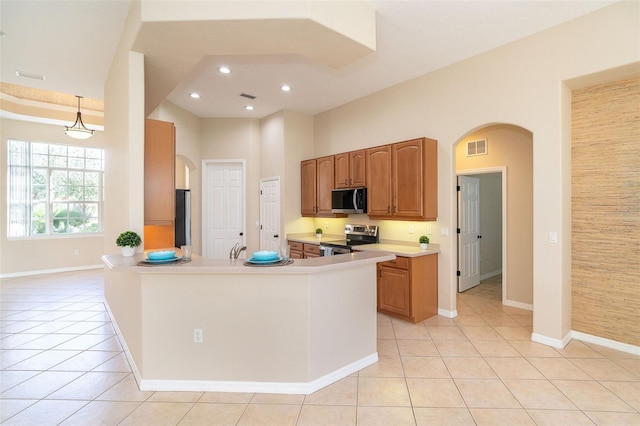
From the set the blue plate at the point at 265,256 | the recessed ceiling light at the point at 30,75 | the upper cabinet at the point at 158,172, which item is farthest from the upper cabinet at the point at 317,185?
the recessed ceiling light at the point at 30,75

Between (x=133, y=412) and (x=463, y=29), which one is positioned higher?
(x=463, y=29)

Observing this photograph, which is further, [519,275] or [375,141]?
[375,141]

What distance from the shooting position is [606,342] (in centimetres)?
329

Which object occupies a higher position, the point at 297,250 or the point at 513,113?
the point at 513,113

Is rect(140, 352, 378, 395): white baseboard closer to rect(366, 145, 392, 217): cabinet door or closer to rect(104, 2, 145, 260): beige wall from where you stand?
rect(104, 2, 145, 260): beige wall

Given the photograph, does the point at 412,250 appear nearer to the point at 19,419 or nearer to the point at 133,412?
the point at 133,412

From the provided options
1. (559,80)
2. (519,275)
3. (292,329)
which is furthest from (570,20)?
(292,329)

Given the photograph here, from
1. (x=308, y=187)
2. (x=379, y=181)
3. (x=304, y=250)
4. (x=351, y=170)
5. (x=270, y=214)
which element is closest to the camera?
(x=379, y=181)

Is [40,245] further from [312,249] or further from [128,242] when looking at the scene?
[312,249]

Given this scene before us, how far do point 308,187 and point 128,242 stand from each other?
3.55 metres

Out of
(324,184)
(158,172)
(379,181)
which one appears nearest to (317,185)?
(324,184)

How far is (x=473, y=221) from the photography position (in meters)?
5.81

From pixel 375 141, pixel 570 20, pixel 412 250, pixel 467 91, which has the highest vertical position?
pixel 570 20

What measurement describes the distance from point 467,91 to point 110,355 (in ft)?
16.5
